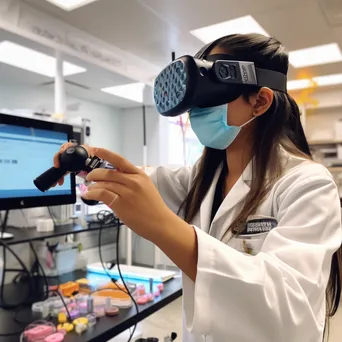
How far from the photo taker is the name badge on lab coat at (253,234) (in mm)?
630

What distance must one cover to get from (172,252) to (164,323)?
2645 mm

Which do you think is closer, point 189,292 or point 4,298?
point 189,292

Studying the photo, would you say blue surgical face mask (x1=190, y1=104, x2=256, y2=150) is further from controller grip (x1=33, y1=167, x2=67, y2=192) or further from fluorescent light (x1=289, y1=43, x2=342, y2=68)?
fluorescent light (x1=289, y1=43, x2=342, y2=68)

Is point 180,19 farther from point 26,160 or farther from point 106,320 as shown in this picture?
point 106,320

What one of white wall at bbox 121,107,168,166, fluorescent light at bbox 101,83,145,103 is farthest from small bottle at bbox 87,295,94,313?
white wall at bbox 121,107,168,166

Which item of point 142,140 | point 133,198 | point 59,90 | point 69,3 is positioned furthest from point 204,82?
point 142,140

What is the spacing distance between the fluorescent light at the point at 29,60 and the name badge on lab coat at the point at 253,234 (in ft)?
9.69

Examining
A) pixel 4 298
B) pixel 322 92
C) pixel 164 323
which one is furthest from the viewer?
A: pixel 322 92

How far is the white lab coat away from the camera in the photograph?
0.44 meters

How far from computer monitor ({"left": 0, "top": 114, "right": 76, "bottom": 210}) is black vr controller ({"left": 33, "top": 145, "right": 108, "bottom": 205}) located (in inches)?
20.2

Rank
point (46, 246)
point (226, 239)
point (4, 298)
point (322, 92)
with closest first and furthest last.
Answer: point (226, 239) < point (4, 298) < point (46, 246) < point (322, 92)

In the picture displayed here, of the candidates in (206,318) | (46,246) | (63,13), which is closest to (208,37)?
(63,13)

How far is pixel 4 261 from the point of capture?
141cm

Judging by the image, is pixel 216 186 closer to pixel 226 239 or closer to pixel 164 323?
pixel 226 239
